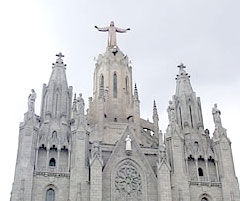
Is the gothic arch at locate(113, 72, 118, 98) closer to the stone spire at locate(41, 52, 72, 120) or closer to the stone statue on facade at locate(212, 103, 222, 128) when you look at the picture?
the stone spire at locate(41, 52, 72, 120)

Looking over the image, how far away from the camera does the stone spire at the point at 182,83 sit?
48969 millimetres

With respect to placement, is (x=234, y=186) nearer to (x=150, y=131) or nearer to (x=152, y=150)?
(x=152, y=150)

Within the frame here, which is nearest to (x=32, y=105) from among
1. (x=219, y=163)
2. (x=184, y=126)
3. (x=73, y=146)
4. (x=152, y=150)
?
(x=73, y=146)

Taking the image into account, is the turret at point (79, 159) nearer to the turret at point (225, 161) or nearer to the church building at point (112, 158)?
the church building at point (112, 158)

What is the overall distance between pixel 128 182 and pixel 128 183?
100 millimetres

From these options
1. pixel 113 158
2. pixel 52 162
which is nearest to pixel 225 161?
pixel 113 158

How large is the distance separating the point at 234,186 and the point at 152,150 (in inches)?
330

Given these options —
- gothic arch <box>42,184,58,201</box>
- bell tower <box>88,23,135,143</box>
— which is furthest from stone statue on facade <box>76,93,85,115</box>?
gothic arch <box>42,184,58,201</box>

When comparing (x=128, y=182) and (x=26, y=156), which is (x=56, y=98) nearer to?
(x=26, y=156)

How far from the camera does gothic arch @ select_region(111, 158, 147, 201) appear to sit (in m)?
39.1

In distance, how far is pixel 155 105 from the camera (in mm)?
55188

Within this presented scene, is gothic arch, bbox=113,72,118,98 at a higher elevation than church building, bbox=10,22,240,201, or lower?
higher

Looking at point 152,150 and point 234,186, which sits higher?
point 152,150

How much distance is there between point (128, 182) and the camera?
1567 inches
